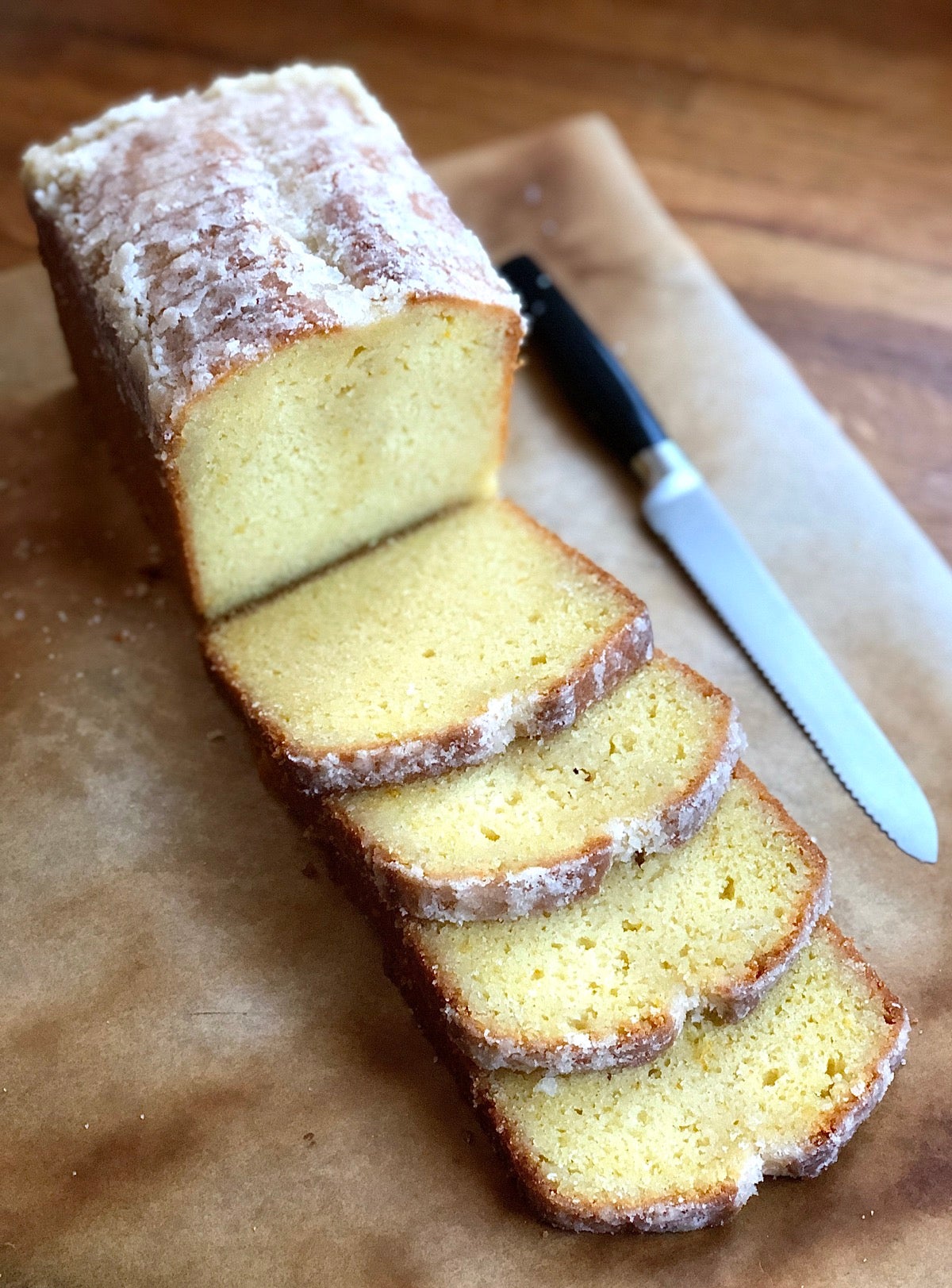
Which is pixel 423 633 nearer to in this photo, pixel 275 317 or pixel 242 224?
pixel 275 317

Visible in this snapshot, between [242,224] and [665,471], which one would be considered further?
[665,471]

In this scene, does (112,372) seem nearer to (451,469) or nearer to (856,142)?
(451,469)

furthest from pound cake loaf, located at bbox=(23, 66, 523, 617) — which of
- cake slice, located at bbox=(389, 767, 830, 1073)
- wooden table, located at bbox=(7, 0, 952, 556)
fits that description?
wooden table, located at bbox=(7, 0, 952, 556)

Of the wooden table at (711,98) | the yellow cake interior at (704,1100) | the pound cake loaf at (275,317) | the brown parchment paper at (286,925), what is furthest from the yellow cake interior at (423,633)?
the wooden table at (711,98)

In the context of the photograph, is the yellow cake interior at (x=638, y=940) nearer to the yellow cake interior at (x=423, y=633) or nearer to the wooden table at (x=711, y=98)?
the yellow cake interior at (x=423, y=633)

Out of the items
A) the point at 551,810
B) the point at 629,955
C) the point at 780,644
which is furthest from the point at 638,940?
the point at 780,644

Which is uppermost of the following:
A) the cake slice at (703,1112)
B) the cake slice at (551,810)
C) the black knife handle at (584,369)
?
the black knife handle at (584,369)

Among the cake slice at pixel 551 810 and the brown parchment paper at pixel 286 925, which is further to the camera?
the cake slice at pixel 551 810
